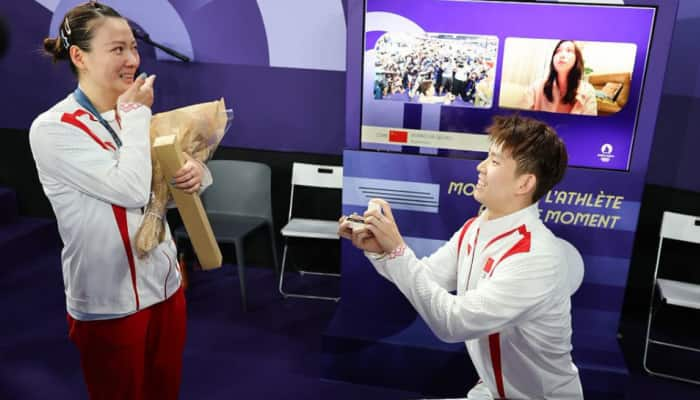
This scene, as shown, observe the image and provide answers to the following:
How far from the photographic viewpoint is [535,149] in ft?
6.07

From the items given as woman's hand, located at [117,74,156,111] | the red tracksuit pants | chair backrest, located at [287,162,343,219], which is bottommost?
the red tracksuit pants

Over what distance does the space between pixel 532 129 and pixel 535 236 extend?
0.35m

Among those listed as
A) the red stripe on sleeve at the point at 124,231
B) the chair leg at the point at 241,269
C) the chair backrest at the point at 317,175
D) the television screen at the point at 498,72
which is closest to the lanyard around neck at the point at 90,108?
the red stripe on sleeve at the point at 124,231

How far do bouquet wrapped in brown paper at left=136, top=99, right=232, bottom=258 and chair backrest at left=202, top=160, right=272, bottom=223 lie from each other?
2.36 metres

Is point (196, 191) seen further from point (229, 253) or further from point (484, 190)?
point (229, 253)

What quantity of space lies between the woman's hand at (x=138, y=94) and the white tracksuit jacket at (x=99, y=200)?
34 millimetres

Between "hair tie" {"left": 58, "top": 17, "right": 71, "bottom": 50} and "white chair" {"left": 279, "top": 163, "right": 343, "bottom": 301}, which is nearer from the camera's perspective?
"hair tie" {"left": 58, "top": 17, "right": 71, "bottom": 50}

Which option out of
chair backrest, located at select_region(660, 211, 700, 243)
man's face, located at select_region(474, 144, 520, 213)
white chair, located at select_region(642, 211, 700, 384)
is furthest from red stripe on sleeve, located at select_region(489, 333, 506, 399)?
chair backrest, located at select_region(660, 211, 700, 243)

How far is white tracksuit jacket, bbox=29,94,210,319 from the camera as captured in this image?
5.96 ft

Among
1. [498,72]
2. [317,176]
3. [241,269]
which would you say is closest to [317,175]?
[317,176]

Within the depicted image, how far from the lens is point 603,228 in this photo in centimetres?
332

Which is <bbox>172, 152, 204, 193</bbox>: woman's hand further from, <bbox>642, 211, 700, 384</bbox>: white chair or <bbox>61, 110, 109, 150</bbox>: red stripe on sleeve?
<bbox>642, 211, 700, 384</bbox>: white chair

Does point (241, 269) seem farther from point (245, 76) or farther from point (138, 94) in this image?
point (138, 94)

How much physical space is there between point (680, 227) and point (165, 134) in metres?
3.36
